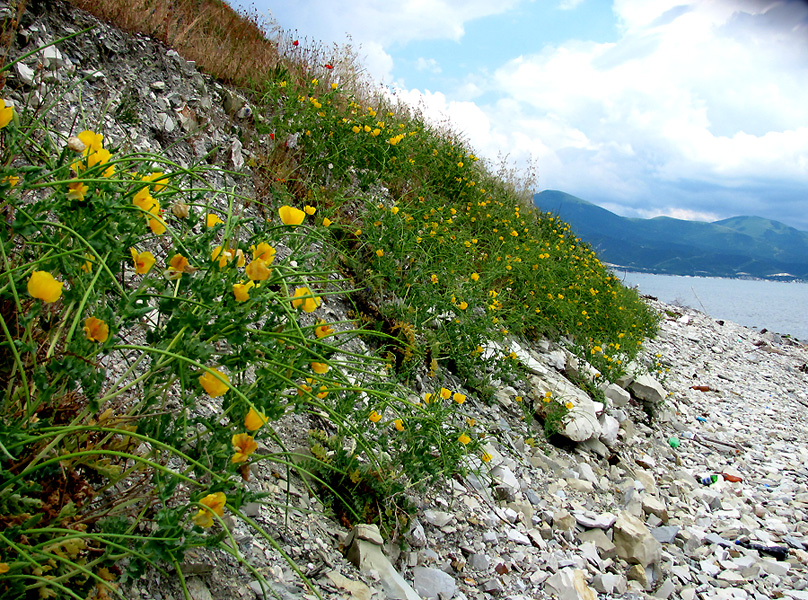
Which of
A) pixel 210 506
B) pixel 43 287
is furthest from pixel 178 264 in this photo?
pixel 210 506

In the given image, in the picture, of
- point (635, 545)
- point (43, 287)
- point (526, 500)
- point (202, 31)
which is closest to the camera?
point (43, 287)

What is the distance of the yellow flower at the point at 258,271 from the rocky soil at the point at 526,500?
0.63 m

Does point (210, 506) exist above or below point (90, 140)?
below

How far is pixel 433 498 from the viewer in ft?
7.72

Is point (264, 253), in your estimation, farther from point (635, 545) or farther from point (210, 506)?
point (635, 545)

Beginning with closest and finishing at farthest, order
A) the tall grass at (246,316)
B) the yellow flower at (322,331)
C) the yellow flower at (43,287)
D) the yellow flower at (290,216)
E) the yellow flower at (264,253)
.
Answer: the yellow flower at (43,287), the tall grass at (246,316), the yellow flower at (264,253), the yellow flower at (290,216), the yellow flower at (322,331)

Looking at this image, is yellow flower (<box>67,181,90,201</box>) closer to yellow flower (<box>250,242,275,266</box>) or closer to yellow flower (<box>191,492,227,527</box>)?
yellow flower (<box>250,242,275,266</box>)

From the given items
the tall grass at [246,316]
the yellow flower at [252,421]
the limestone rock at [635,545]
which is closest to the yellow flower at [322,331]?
the tall grass at [246,316]

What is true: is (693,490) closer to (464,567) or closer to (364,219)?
(464,567)

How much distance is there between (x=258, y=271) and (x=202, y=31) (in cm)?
502

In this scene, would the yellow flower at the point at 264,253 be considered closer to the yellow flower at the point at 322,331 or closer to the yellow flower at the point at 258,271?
the yellow flower at the point at 258,271

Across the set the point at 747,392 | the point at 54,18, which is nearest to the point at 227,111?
the point at 54,18

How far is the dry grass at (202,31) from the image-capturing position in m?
3.90

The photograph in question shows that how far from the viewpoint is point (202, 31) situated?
16.3 feet
